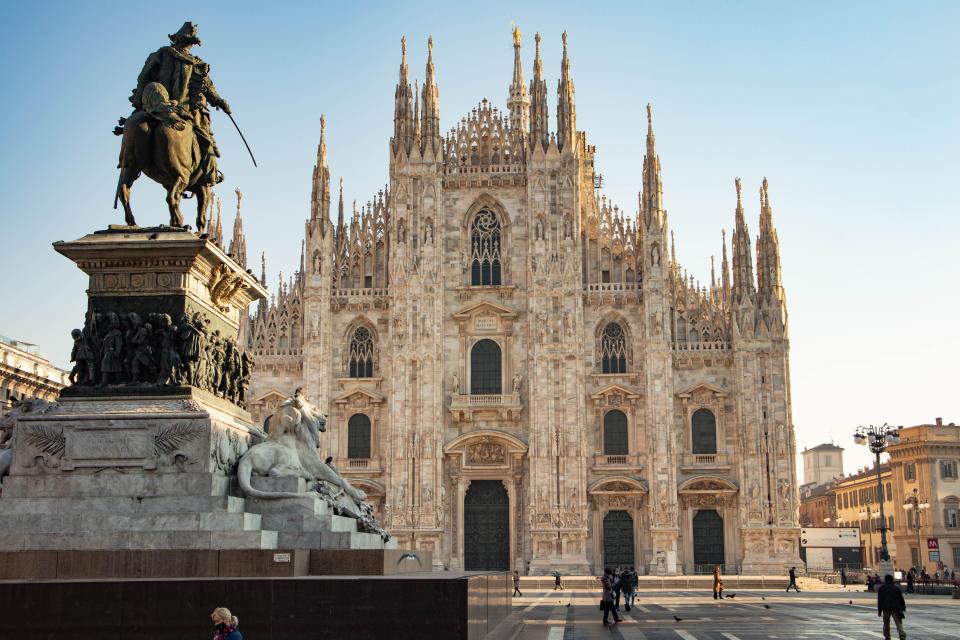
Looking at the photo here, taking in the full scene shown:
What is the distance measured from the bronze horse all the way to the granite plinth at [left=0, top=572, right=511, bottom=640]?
4.17 meters

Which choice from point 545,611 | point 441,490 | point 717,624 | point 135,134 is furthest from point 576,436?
point 135,134

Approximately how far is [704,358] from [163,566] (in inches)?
1440

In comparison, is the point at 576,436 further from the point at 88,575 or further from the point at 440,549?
the point at 88,575

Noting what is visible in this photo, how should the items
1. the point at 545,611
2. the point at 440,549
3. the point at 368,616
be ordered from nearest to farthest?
the point at 368,616, the point at 545,611, the point at 440,549

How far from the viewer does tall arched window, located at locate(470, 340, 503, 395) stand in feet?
148

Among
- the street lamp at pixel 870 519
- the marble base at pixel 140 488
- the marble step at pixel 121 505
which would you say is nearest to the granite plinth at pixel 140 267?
the marble base at pixel 140 488

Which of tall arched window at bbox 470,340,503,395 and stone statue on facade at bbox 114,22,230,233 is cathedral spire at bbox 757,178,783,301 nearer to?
tall arched window at bbox 470,340,503,395

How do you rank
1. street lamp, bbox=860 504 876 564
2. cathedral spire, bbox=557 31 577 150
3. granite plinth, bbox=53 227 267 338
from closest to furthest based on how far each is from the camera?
1. granite plinth, bbox=53 227 267 338
2. cathedral spire, bbox=557 31 577 150
3. street lamp, bbox=860 504 876 564

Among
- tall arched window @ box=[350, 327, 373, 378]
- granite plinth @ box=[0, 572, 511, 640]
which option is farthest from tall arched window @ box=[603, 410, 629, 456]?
granite plinth @ box=[0, 572, 511, 640]

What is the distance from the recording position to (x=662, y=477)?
4325 cm

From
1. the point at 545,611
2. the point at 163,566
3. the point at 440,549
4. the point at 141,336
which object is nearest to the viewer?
the point at 163,566

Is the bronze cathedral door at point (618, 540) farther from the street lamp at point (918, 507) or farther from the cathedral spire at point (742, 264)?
the street lamp at point (918, 507)

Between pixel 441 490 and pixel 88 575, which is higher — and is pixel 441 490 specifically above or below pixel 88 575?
above

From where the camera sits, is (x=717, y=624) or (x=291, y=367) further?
(x=291, y=367)
